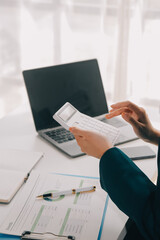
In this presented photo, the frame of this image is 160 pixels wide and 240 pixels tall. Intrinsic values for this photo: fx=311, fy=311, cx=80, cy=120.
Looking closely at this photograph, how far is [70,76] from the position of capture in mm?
1353

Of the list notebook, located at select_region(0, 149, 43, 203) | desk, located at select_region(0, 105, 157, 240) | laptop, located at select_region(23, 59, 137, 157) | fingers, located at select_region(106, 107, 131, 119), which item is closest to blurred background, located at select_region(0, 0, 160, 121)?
laptop, located at select_region(23, 59, 137, 157)

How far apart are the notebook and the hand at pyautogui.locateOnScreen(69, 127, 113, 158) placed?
0.73 feet

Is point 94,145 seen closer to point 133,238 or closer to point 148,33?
point 133,238

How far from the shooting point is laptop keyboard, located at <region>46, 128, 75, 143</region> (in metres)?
1.20

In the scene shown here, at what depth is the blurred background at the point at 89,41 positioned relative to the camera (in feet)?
8.08

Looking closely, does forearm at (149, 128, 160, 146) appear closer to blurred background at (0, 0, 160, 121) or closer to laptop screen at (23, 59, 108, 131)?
laptop screen at (23, 59, 108, 131)

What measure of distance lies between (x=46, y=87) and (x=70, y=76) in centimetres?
13

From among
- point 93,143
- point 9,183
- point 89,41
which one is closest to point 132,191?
point 93,143

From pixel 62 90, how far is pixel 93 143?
522 millimetres

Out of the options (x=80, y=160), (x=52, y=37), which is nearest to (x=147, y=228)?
(x=80, y=160)

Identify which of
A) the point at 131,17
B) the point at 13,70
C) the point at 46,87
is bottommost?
the point at 13,70

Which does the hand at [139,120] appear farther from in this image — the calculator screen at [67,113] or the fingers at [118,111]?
the calculator screen at [67,113]

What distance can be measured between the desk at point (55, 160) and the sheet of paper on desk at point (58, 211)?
4 centimetres

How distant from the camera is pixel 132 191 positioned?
741mm
